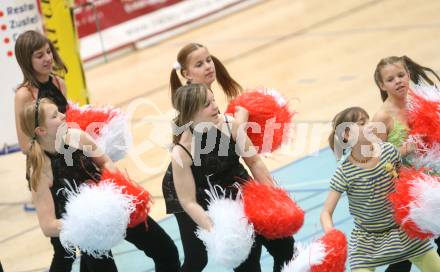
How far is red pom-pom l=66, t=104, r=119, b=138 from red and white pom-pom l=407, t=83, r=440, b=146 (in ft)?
5.86

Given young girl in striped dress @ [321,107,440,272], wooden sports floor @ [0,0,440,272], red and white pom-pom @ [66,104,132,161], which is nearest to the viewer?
young girl in striped dress @ [321,107,440,272]

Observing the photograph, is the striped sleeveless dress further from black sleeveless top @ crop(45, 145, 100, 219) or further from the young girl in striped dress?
black sleeveless top @ crop(45, 145, 100, 219)

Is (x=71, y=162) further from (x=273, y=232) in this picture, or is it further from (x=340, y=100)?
(x=340, y=100)

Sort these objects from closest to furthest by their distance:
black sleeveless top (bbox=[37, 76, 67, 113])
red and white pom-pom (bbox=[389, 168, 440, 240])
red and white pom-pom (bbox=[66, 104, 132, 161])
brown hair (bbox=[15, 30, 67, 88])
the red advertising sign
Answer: red and white pom-pom (bbox=[389, 168, 440, 240]) → red and white pom-pom (bbox=[66, 104, 132, 161]) → brown hair (bbox=[15, 30, 67, 88]) → black sleeveless top (bbox=[37, 76, 67, 113]) → the red advertising sign

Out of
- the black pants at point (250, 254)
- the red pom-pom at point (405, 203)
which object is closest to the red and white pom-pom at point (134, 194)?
the black pants at point (250, 254)

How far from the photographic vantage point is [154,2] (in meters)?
13.1

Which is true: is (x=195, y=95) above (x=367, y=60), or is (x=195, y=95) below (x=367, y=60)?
above

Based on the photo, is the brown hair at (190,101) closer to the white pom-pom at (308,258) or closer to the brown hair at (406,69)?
the white pom-pom at (308,258)

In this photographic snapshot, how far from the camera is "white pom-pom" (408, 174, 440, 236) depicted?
4449 mm

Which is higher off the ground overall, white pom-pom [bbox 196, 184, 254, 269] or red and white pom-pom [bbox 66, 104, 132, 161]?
red and white pom-pom [bbox 66, 104, 132, 161]

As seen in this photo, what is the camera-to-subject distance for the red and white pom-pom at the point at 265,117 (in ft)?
17.0

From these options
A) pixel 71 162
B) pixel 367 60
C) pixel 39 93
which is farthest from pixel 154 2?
pixel 71 162

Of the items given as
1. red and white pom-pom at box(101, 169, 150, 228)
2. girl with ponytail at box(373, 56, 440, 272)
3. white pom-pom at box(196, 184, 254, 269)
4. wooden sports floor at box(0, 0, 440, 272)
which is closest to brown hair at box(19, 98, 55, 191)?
red and white pom-pom at box(101, 169, 150, 228)

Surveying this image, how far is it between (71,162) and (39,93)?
105 centimetres
